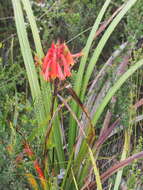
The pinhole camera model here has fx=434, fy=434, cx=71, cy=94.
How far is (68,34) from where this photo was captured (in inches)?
103

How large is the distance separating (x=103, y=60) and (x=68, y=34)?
263 millimetres

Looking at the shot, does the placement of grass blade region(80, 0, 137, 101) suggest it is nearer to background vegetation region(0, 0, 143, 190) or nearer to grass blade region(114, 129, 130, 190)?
background vegetation region(0, 0, 143, 190)

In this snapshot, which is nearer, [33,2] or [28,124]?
[28,124]

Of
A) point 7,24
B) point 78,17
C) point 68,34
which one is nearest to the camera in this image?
point 78,17

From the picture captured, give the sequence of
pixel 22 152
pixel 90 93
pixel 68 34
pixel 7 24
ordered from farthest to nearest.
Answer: pixel 7 24 → pixel 68 34 → pixel 90 93 → pixel 22 152

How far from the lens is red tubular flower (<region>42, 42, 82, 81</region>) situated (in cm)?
148

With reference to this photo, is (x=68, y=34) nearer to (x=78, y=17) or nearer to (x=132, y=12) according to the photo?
(x=78, y=17)

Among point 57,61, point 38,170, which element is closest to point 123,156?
point 38,170

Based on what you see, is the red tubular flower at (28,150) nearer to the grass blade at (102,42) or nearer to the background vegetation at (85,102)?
the background vegetation at (85,102)

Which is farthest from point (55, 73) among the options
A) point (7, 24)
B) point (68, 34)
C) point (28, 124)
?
point (7, 24)

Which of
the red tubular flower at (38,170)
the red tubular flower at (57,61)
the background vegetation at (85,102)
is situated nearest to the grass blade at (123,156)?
→ the background vegetation at (85,102)

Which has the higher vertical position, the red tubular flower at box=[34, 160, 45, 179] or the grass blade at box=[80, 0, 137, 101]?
the grass blade at box=[80, 0, 137, 101]

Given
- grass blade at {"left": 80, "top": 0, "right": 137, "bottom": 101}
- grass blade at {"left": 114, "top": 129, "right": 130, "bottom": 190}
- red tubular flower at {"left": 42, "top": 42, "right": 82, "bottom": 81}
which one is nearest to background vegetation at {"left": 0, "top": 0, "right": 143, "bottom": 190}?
grass blade at {"left": 114, "top": 129, "right": 130, "bottom": 190}

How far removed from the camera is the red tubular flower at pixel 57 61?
1.48 metres
